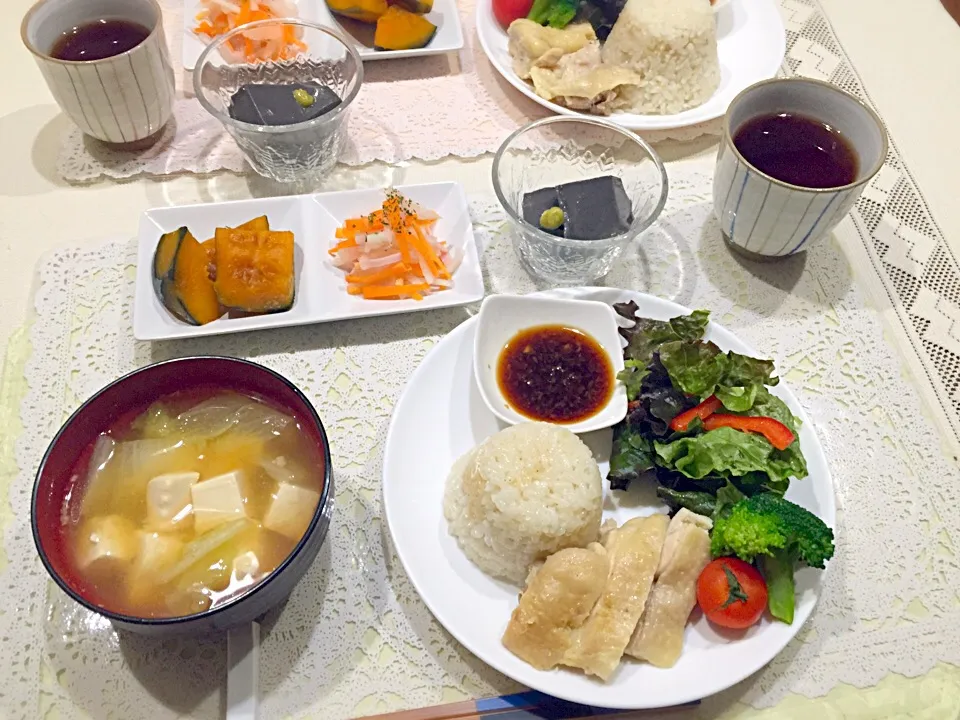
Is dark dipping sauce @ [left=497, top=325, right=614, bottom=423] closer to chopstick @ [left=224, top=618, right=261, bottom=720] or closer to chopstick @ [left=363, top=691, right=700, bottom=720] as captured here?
chopstick @ [left=363, top=691, right=700, bottom=720]

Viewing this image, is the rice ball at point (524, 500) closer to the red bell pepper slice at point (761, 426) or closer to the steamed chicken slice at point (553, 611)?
the steamed chicken slice at point (553, 611)

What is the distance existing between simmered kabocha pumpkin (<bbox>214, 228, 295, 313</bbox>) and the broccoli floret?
117cm

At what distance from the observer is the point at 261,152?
7.09 feet

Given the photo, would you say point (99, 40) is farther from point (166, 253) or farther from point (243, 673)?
point (243, 673)

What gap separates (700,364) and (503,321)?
1.59 feet

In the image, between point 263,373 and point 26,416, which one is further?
point 26,416

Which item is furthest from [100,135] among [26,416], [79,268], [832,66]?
[832,66]

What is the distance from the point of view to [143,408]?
1529 mm

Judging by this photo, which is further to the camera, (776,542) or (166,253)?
(166,253)

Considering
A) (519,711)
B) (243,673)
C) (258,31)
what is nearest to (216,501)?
(243,673)

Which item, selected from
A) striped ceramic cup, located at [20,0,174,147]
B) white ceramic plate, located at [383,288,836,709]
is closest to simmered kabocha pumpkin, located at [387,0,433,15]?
striped ceramic cup, located at [20,0,174,147]

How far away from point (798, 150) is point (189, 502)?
174 centimetres

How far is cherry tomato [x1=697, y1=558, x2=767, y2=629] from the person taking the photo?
1.40m

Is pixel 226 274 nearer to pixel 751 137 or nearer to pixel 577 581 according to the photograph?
pixel 577 581
